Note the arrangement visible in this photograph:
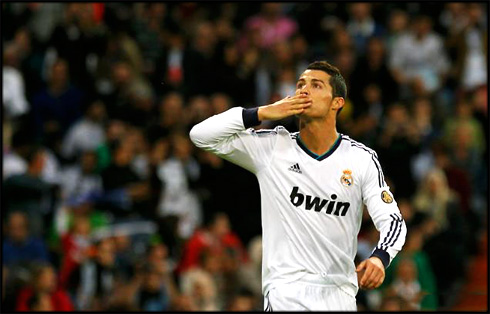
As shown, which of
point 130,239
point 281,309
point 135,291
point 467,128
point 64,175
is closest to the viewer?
point 281,309

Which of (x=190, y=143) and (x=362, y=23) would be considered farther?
(x=362, y=23)

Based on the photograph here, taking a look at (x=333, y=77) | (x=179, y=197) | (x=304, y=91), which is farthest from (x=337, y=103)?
(x=179, y=197)

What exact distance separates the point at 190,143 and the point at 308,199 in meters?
7.47

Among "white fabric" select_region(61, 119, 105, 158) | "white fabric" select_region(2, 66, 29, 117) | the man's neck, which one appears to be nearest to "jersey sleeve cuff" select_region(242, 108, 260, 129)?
the man's neck

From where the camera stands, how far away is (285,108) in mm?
7195

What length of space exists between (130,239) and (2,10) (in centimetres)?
517

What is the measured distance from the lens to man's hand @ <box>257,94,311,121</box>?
7176 mm

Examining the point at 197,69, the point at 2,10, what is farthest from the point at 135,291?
the point at 2,10

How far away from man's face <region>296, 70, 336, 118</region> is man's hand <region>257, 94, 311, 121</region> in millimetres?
70

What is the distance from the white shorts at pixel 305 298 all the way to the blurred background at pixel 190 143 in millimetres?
4637

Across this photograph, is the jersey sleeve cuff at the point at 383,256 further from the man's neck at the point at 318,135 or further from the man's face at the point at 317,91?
the man's face at the point at 317,91

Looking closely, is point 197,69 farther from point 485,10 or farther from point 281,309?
point 281,309

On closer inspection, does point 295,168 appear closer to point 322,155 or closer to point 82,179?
point 322,155

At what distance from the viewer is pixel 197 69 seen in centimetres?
1648
